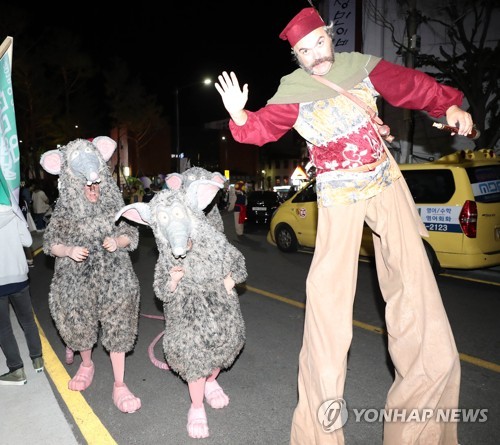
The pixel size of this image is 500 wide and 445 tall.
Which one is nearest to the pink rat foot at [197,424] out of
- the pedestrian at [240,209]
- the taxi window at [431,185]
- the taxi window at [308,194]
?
the taxi window at [431,185]

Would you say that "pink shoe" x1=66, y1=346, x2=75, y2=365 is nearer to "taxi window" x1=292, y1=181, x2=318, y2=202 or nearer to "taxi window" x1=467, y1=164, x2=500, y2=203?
"taxi window" x1=467, y1=164, x2=500, y2=203

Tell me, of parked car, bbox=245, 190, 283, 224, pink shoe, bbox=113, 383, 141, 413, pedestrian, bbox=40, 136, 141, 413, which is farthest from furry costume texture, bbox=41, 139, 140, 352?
parked car, bbox=245, 190, 283, 224

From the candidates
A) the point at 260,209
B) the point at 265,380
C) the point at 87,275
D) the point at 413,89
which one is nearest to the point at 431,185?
the point at 265,380

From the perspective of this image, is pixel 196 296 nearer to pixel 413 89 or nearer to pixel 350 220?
pixel 350 220

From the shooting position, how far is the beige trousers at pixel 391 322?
2125 millimetres

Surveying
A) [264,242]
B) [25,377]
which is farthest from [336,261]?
[264,242]

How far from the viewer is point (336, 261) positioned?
2225 millimetres

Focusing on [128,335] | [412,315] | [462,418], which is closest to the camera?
[412,315]

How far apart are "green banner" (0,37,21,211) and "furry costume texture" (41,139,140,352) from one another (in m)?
0.40

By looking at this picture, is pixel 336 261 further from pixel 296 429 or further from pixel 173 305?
pixel 173 305

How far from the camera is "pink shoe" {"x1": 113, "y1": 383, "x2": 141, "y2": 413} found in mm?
3033

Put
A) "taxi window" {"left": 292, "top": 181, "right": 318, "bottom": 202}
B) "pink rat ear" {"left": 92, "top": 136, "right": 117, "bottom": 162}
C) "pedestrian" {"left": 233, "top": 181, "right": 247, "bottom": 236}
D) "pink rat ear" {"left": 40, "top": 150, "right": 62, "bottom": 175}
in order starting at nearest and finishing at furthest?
"pink rat ear" {"left": 40, "top": 150, "right": 62, "bottom": 175} < "pink rat ear" {"left": 92, "top": 136, "right": 117, "bottom": 162} < "taxi window" {"left": 292, "top": 181, "right": 318, "bottom": 202} < "pedestrian" {"left": 233, "top": 181, "right": 247, "bottom": 236}

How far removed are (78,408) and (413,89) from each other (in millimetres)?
3118

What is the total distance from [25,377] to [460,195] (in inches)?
237
